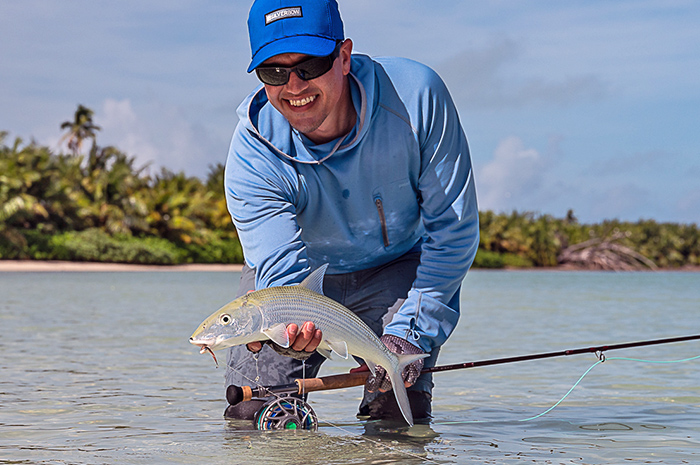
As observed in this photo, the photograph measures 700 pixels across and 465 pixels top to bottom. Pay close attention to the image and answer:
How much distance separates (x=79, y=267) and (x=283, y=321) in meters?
37.7

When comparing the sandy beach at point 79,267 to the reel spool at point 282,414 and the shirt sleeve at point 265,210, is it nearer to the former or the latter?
the reel spool at point 282,414

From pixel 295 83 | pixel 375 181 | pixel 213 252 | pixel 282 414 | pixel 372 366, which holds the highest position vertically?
pixel 213 252

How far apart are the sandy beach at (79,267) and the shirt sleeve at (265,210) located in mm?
34532

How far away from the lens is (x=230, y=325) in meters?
3.51

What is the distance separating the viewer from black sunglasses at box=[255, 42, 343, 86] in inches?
143

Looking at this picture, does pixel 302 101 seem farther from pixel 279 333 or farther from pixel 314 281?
pixel 279 333

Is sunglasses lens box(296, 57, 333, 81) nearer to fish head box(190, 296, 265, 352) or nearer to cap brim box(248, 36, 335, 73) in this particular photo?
cap brim box(248, 36, 335, 73)

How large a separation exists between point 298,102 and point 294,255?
A: 0.70 m

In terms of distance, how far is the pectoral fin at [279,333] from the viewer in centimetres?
352

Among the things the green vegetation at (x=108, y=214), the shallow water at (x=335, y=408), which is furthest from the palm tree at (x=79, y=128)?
the shallow water at (x=335, y=408)

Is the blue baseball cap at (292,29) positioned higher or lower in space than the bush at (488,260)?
lower

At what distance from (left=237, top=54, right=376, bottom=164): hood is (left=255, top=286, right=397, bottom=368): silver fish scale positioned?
0.76 m

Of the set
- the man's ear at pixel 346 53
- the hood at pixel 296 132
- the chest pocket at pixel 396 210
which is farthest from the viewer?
the chest pocket at pixel 396 210

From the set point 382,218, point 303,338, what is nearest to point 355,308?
point 382,218
